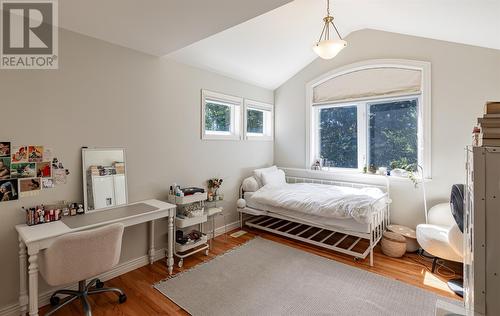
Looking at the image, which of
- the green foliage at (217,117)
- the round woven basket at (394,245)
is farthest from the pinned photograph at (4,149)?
the round woven basket at (394,245)

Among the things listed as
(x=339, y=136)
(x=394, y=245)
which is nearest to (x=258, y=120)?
(x=339, y=136)

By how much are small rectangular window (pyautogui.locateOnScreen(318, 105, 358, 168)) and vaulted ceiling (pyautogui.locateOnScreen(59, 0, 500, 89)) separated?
1.03m

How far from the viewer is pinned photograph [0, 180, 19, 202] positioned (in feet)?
6.11

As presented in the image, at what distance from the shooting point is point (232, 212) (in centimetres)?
388

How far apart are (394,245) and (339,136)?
6.02 feet

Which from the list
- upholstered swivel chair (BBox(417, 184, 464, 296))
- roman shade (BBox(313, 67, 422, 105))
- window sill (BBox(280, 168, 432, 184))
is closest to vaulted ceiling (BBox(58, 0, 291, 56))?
upholstered swivel chair (BBox(417, 184, 464, 296))

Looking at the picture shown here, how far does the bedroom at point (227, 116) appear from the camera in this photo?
77.5 inches

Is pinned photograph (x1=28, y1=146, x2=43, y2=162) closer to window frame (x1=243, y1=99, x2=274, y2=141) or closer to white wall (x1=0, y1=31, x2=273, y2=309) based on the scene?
white wall (x1=0, y1=31, x2=273, y2=309)

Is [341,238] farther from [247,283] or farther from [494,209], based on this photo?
[494,209]

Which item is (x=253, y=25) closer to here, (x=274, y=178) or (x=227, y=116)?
(x=227, y=116)

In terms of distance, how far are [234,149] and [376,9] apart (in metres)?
2.58

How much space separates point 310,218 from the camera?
10.0 feet

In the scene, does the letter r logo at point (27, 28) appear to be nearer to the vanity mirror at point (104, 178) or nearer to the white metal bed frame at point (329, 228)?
the vanity mirror at point (104, 178)

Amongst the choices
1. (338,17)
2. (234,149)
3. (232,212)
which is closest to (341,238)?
(232,212)
